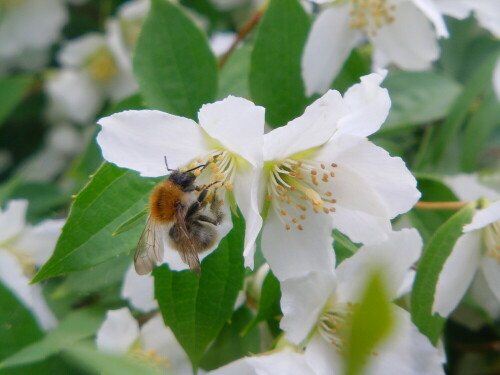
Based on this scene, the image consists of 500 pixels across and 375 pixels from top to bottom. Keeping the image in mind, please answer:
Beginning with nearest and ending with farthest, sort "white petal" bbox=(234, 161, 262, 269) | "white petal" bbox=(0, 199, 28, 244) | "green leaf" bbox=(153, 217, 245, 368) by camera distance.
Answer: "white petal" bbox=(234, 161, 262, 269) < "green leaf" bbox=(153, 217, 245, 368) < "white petal" bbox=(0, 199, 28, 244)

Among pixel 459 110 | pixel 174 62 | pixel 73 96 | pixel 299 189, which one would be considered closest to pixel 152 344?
pixel 299 189

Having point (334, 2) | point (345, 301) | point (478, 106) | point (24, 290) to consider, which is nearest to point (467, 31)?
point (478, 106)

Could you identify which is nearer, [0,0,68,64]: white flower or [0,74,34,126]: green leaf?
[0,74,34,126]: green leaf

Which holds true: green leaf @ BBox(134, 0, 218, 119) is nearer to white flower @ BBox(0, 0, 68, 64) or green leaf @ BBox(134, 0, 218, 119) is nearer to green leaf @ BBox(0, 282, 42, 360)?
green leaf @ BBox(0, 282, 42, 360)

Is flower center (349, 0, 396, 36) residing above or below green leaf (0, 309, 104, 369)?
above

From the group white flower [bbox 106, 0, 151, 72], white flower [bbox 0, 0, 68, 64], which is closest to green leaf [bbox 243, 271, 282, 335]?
white flower [bbox 106, 0, 151, 72]

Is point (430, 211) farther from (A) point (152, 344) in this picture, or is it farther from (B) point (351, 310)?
(A) point (152, 344)

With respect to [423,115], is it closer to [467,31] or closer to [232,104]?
[467,31]

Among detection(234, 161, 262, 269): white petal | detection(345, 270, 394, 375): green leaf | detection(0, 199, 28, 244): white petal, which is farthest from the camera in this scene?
detection(0, 199, 28, 244): white petal

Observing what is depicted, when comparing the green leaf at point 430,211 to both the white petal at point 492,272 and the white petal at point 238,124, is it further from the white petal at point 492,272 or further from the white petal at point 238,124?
the white petal at point 238,124

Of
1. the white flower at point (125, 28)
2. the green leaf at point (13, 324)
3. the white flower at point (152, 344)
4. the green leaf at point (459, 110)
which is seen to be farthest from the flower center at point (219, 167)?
the white flower at point (125, 28)
